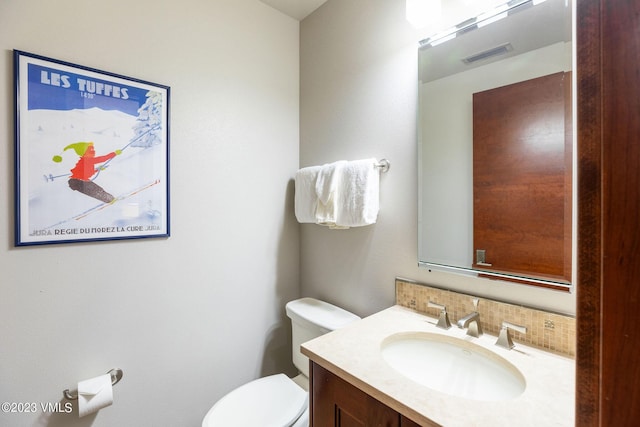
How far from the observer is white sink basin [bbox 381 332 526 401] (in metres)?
0.88

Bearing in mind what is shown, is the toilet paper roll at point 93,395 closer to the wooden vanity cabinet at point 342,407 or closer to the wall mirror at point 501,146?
the wooden vanity cabinet at point 342,407

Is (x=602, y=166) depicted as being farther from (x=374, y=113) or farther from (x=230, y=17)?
(x=230, y=17)

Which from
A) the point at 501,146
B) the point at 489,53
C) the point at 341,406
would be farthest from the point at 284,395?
the point at 489,53

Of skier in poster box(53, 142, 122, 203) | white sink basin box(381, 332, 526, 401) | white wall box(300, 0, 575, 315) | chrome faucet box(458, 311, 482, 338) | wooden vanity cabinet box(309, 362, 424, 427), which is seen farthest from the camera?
white wall box(300, 0, 575, 315)

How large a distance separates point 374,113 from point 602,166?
1.20m

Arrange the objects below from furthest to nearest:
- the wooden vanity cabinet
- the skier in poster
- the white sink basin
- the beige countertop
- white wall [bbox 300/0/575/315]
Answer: white wall [bbox 300/0/575/315] < the skier in poster < the white sink basin < the wooden vanity cabinet < the beige countertop

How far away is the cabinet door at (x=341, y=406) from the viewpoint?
0.77 m

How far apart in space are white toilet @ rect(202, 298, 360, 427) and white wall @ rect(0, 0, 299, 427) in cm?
27

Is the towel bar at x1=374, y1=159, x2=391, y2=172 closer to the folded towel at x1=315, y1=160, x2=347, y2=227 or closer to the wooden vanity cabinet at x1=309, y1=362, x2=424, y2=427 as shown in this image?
the folded towel at x1=315, y1=160, x2=347, y2=227

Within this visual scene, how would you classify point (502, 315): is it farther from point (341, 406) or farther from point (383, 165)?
point (383, 165)

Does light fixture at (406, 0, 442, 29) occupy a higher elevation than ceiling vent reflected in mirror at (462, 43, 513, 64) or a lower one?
higher

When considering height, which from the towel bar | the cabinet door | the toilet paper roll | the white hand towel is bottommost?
the toilet paper roll

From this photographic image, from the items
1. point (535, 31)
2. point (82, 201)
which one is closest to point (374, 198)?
point (535, 31)

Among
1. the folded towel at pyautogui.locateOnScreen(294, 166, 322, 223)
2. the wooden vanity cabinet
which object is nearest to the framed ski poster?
the folded towel at pyautogui.locateOnScreen(294, 166, 322, 223)
